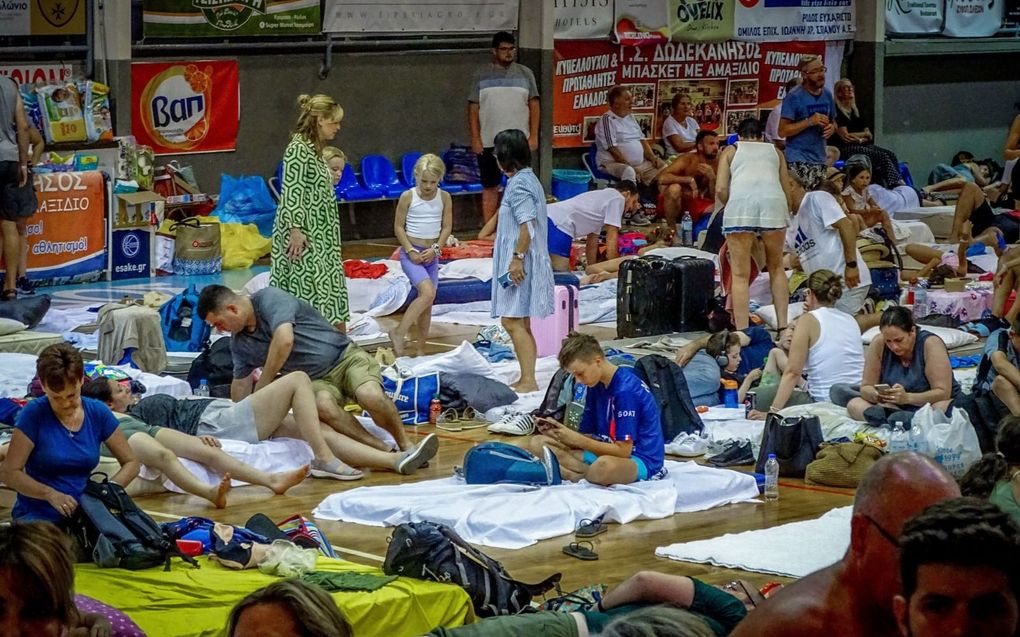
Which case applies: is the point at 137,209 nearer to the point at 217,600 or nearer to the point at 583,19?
the point at 583,19

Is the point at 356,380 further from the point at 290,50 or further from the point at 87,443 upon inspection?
the point at 290,50

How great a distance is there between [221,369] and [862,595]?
7.74 metres

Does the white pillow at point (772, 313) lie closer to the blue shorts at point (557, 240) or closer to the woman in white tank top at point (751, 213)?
the woman in white tank top at point (751, 213)

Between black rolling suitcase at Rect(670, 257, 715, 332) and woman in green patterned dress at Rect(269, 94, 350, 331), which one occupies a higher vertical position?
woman in green patterned dress at Rect(269, 94, 350, 331)

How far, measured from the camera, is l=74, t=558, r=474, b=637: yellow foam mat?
20.4 ft

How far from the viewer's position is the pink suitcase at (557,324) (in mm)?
11812

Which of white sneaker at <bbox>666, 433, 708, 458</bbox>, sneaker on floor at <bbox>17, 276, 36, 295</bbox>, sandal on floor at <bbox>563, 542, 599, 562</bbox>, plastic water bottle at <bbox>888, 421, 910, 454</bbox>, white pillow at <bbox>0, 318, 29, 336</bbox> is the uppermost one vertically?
sneaker on floor at <bbox>17, 276, 36, 295</bbox>

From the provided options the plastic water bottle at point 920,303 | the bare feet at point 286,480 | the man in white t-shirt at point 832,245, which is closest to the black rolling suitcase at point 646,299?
the man in white t-shirt at point 832,245

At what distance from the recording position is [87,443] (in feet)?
22.9

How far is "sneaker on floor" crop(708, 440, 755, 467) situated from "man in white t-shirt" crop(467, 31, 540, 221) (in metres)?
8.52

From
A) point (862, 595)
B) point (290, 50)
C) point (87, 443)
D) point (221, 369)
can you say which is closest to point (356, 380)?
point (221, 369)

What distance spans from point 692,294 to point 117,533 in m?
6.32

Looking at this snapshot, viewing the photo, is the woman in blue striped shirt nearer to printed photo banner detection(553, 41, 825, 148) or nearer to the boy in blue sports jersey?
the boy in blue sports jersey

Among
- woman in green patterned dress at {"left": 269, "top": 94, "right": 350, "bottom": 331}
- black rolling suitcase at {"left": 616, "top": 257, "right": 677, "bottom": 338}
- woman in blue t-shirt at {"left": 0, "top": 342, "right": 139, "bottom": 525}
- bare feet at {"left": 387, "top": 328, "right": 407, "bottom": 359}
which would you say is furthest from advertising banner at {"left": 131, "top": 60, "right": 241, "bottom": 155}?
woman in blue t-shirt at {"left": 0, "top": 342, "right": 139, "bottom": 525}
